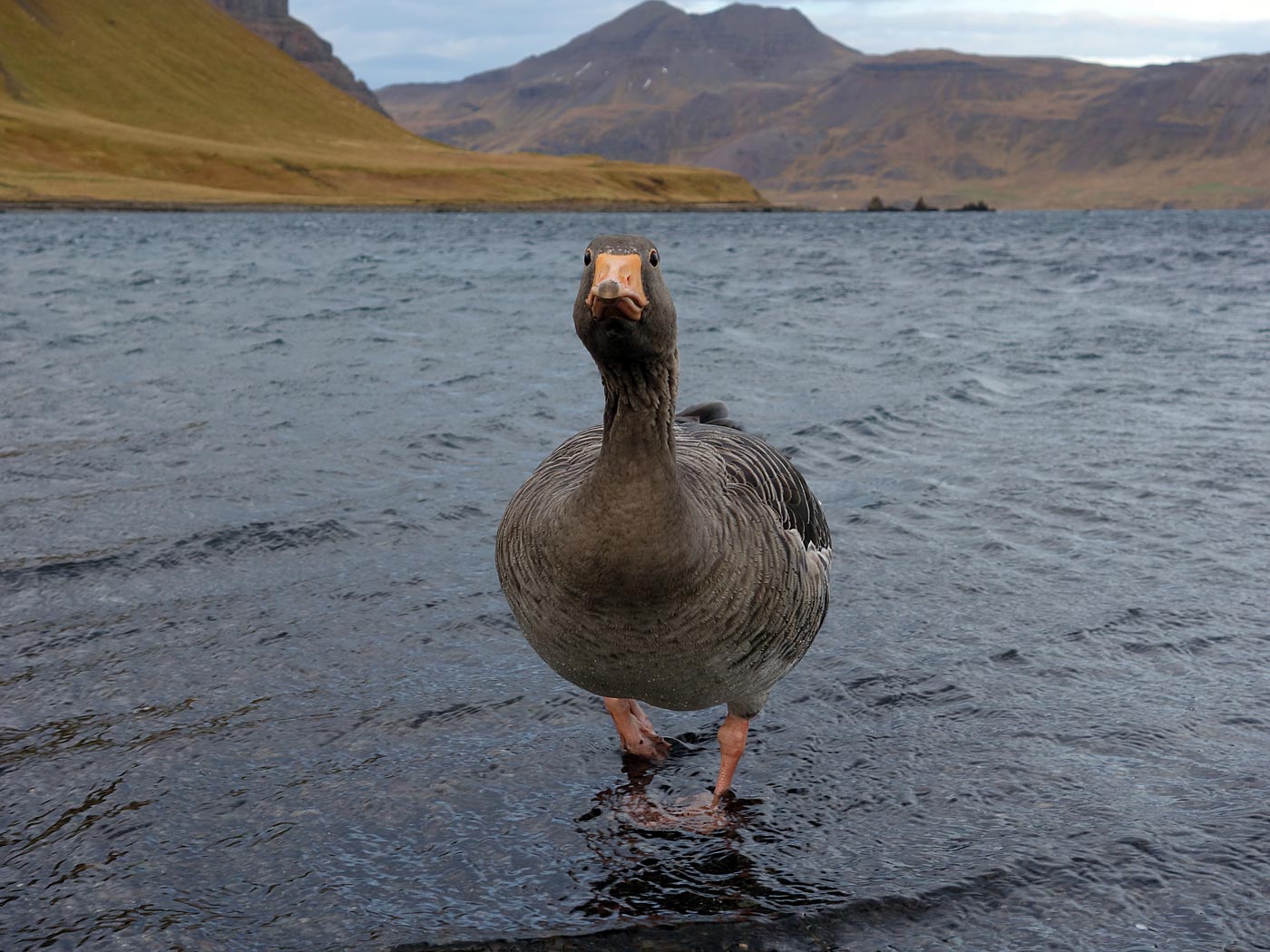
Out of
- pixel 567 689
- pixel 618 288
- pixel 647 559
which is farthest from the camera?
pixel 567 689

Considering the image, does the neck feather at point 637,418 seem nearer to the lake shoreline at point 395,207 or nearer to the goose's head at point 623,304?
the goose's head at point 623,304

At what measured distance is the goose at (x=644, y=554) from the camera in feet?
14.9

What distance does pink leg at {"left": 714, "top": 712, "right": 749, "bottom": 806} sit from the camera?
18.4 feet

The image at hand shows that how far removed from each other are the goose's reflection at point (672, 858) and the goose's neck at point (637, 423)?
184cm

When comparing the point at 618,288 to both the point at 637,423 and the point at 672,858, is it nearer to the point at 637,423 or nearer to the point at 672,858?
the point at 637,423

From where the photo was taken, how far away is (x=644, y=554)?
4527mm

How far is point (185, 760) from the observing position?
18.9 feet

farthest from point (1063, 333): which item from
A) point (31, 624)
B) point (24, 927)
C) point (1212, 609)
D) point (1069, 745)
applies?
point (24, 927)

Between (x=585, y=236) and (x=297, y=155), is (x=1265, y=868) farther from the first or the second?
(x=297, y=155)

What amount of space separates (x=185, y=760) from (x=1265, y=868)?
205 inches

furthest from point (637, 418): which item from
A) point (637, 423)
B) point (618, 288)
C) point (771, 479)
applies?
point (771, 479)

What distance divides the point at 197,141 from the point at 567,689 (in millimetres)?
146249

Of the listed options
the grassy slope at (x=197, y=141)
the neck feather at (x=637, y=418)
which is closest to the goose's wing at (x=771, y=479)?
the neck feather at (x=637, y=418)

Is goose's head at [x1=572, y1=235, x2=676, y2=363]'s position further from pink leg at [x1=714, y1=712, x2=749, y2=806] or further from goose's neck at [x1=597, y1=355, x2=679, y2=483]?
pink leg at [x1=714, y1=712, x2=749, y2=806]
